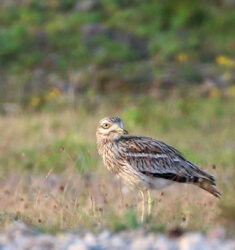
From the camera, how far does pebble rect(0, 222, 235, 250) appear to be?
6.12 metres

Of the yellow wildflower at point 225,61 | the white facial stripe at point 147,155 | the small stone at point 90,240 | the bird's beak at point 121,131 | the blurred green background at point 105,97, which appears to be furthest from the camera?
the yellow wildflower at point 225,61

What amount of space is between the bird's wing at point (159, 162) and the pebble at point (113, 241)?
216 centimetres

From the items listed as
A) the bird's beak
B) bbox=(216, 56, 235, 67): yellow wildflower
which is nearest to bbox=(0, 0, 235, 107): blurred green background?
bbox=(216, 56, 235, 67): yellow wildflower

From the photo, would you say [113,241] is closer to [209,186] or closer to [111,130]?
[209,186]

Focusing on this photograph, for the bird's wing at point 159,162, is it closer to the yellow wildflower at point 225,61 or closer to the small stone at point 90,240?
the small stone at point 90,240

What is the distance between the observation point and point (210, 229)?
7051 mm

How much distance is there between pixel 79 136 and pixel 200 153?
1989 millimetres

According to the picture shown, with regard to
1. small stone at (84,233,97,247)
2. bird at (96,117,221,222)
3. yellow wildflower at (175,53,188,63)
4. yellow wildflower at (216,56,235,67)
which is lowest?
small stone at (84,233,97,247)

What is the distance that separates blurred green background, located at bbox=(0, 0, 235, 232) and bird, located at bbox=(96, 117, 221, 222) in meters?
0.23

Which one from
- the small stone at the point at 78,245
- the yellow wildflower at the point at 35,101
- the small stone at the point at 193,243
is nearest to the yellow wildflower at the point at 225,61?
the yellow wildflower at the point at 35,101

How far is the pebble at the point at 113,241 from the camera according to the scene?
241 inches

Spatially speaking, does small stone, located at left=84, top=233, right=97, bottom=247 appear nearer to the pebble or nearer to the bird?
the pebble

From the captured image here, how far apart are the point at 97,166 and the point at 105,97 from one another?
6.29 m

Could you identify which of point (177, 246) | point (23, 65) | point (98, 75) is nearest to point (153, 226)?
point (177, 246)
